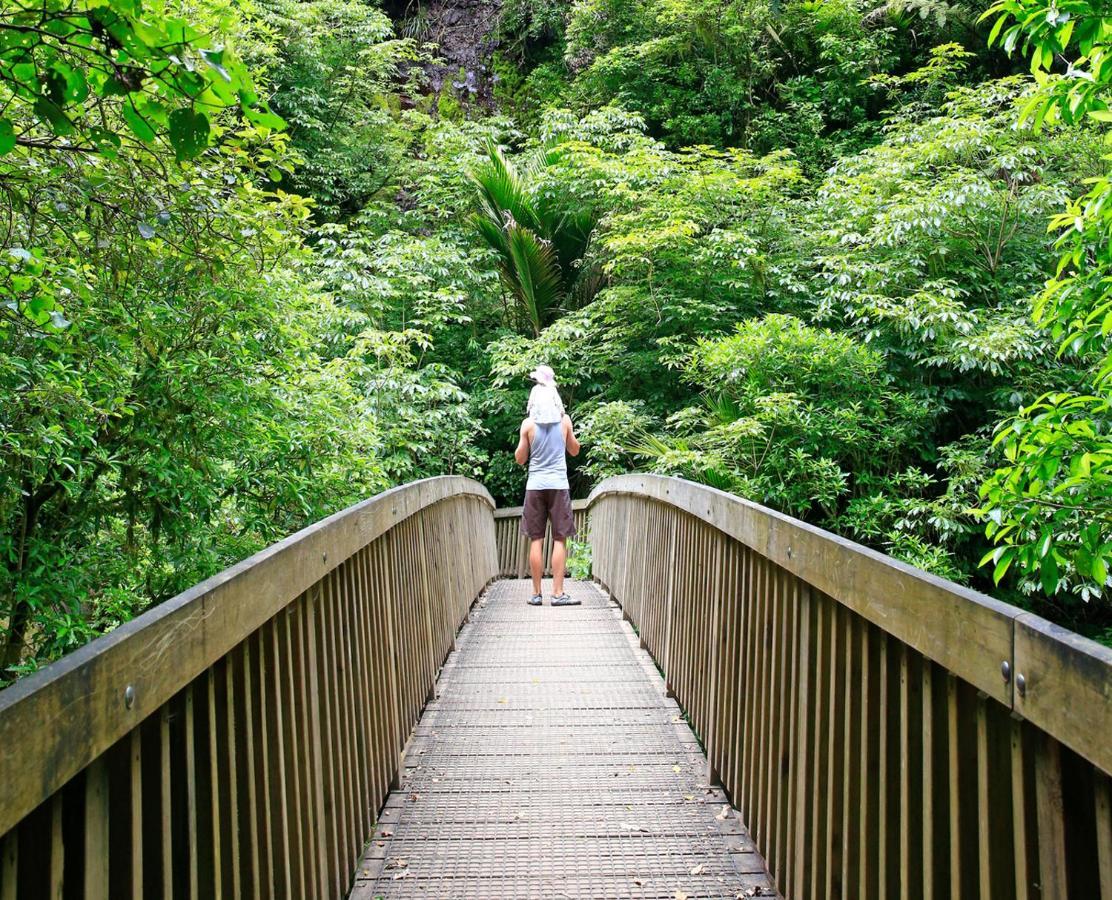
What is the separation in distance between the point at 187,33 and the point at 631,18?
17872 mm

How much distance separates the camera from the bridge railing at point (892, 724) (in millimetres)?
1063

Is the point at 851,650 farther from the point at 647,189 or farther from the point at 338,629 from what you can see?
the point at 647,189

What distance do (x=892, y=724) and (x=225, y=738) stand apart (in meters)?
1.28

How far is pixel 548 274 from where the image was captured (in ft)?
44.8

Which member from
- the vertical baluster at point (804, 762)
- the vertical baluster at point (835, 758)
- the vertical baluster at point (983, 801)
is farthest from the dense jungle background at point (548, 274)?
the vertical baluster at point (983, 801)

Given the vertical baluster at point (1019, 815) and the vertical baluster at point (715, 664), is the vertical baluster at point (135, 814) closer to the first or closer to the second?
the vertical baluster at point (1019, 815)

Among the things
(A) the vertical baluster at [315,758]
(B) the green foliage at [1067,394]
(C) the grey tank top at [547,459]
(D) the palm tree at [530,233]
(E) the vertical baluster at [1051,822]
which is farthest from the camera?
(D) the palm tree at [530,233]

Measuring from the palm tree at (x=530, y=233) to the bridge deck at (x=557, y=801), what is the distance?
31.2ft

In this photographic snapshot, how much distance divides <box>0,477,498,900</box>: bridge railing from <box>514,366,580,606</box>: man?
348 cm

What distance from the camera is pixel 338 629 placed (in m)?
2.55

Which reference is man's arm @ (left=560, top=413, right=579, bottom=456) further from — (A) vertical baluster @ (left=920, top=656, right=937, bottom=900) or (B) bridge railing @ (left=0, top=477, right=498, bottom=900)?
(A) vertical baluster @ (left=920, top=656, right=937, bottom=900)

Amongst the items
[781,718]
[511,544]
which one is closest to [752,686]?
[781,718]

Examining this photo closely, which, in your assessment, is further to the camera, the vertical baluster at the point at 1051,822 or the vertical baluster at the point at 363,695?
the vertical baluster at the point at 363,695

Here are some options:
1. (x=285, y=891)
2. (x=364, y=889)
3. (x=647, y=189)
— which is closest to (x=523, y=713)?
(x=364, y=889)
